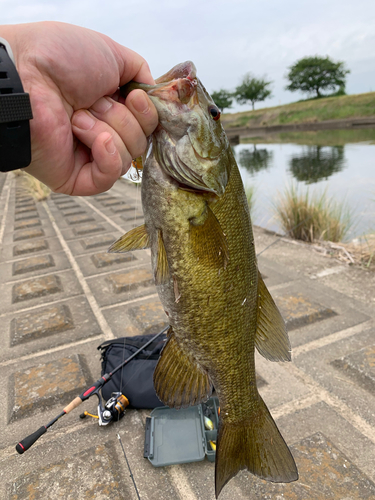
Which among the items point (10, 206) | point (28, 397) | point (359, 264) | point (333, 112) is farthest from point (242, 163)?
point (333, 112)

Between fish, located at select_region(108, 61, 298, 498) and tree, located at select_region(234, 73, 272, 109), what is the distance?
8260 centimetres

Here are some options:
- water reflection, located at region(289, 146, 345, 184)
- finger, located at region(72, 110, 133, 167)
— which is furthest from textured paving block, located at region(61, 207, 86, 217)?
water reflection, located at region(289, 146, 345, 184)

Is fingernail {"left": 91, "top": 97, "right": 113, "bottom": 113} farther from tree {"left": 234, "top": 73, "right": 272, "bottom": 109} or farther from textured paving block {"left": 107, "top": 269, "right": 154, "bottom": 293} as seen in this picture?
tree {"left": 234, "top": 73, "right": 272, "bottom": 109}

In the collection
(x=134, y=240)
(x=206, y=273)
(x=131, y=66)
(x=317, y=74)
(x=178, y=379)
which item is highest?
(x=317, y=74)

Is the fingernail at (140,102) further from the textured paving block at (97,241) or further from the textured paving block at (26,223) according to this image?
the textured paving block at (26,223)

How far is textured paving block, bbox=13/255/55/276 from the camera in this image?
5.03 m

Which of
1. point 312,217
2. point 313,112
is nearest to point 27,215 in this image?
point 312,217

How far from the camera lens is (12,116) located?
1200 millimetres

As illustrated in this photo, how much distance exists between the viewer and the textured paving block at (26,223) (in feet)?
24.2

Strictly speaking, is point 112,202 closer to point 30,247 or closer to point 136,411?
point 30,247

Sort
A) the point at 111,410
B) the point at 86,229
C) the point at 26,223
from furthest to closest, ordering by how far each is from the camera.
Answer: the point at 26,223
the point at 86,229
the point at 111,410

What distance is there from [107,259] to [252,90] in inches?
3154

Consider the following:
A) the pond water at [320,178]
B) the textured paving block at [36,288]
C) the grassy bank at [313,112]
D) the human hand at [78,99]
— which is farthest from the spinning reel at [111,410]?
the grassy bank at [313,112]

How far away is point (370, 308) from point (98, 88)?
10.9 ft
